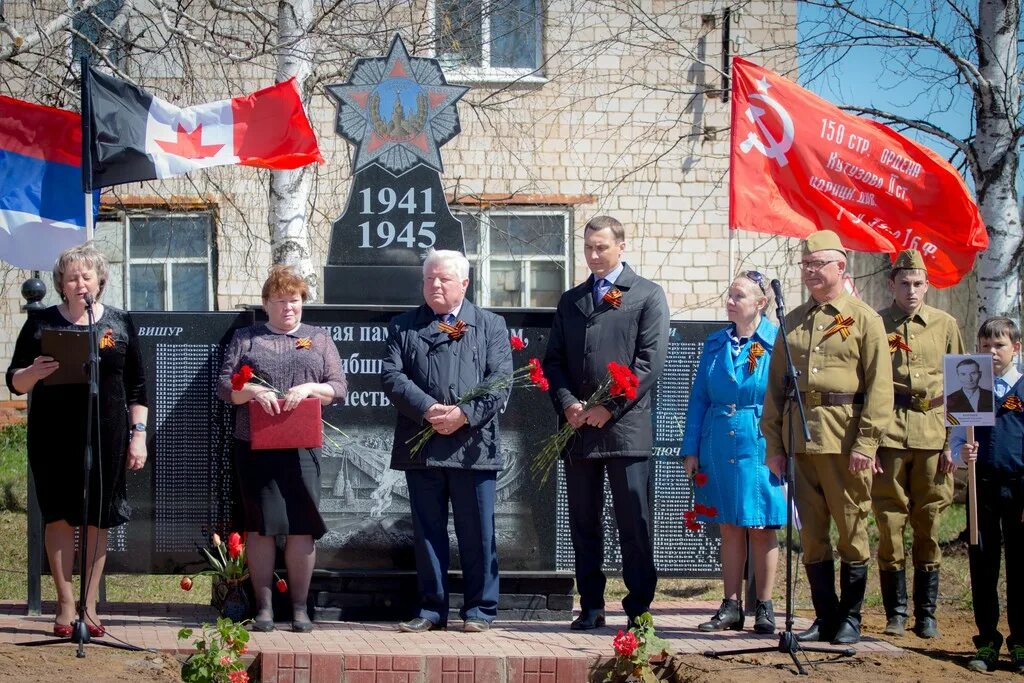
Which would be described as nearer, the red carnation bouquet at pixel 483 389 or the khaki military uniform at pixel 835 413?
the khaki military uniform at pixel 835 413

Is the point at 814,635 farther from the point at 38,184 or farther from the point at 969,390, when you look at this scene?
the point at 38,184

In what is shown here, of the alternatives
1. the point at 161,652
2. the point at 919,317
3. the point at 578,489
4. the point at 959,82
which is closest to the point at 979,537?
the point at 919,317

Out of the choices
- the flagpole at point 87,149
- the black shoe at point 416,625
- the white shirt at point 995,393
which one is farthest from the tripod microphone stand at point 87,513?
the white shirt at point 995,393

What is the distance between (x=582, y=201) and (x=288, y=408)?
328 inches

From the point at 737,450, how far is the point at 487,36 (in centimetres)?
852

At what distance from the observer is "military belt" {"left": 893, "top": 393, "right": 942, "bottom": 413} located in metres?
7.07

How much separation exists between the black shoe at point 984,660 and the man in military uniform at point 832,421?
22.6 inches

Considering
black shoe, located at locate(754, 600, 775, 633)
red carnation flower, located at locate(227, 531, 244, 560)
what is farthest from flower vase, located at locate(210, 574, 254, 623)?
black shoe, located at locate(754, 600, 775, 633)

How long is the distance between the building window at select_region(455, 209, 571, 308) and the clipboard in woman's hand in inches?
310

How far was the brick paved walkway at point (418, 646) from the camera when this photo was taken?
6051mm

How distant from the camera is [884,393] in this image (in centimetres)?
642

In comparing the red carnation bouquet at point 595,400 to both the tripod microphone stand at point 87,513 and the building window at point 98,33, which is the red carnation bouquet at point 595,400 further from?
the building window at point 98,33

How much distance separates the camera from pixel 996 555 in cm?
655

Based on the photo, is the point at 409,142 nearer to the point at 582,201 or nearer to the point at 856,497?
the point at 856,497
